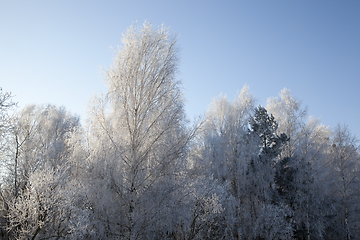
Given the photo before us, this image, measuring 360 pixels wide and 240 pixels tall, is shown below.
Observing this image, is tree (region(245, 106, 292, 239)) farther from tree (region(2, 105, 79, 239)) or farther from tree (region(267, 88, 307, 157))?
tree (region(2, 105, 79, 239))

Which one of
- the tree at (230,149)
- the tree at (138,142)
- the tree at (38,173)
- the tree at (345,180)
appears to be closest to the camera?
the tree at (138,142)

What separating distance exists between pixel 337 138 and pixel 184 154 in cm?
1758

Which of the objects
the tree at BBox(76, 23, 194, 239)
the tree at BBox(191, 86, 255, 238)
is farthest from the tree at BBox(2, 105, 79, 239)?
the tree at BBox(191, 86, 255, 238)

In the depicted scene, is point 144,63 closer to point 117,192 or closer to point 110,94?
point 110,94

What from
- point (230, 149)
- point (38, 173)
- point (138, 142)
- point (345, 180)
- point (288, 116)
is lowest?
point (38, 173)

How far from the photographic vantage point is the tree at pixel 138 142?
5.36m

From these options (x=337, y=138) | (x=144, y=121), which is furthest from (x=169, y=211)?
(x=337, y=138)

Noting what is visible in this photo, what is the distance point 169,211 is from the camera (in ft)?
17.7

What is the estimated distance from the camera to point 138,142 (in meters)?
5.69

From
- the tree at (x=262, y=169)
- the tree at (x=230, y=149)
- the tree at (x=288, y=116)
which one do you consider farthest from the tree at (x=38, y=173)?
the tree at (x=288, y=116)

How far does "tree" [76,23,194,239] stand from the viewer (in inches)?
211

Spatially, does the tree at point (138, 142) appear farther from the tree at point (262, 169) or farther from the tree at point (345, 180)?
the tree at point (345, 180)

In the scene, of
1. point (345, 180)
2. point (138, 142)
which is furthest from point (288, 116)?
point (138, 142)

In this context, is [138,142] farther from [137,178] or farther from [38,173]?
[38,173]
